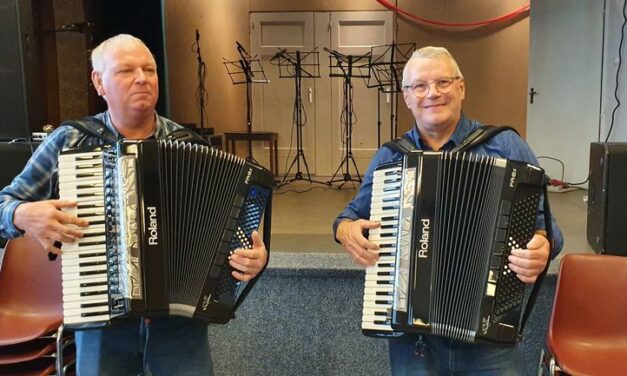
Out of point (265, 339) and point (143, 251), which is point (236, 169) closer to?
point (143, 251)

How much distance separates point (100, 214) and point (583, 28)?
4.59 m

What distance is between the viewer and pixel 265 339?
2.28 meters

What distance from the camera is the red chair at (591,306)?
1792mm

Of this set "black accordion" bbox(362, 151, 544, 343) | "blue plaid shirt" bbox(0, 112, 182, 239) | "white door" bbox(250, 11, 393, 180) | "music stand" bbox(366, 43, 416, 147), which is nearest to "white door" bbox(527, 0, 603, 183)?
"music stand" bbox(366, 43, 416, 147)

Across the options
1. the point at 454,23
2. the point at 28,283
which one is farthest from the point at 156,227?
the point at 454,23

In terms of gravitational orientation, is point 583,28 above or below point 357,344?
above

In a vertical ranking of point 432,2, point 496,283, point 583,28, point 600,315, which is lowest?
point 600,315

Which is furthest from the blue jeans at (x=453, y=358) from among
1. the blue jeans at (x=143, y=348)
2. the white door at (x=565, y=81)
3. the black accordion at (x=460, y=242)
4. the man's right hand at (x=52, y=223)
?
the white door at (x=565, y=81)

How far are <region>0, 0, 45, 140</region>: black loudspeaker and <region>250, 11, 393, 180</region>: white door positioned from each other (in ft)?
11.4

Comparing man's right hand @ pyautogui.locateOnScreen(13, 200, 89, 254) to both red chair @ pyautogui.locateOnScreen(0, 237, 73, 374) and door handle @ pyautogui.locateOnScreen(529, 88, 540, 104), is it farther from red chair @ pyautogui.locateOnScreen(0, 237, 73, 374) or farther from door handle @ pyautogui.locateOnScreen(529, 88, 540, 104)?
door handle @ pyautogui.locateOnScreen(529, 88, 540, 104)

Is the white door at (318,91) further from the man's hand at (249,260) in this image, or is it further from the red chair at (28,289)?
the man's hand at (249,260)

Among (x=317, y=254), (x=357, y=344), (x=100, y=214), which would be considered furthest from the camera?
(x=317, y=254)

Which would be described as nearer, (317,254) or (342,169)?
(317,254)

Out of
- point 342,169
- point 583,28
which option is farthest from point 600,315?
Answer: point 342,169
